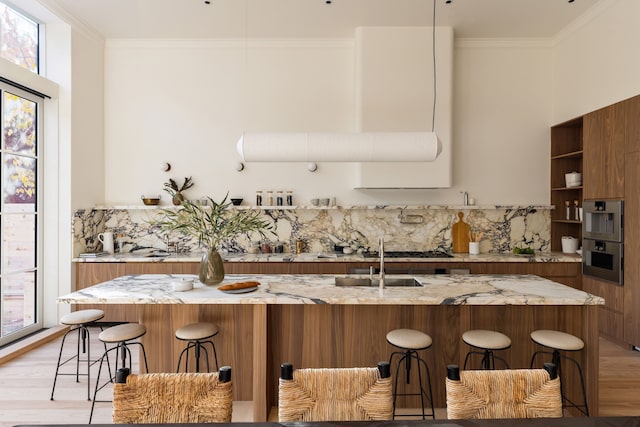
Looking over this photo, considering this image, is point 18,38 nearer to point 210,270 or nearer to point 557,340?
point 210,270

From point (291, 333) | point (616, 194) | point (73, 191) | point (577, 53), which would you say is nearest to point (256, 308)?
point (291, 333)

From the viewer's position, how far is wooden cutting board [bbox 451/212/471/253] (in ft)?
16.0

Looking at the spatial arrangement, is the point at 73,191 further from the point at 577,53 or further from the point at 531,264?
the point at 577,53

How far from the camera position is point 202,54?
5.04m

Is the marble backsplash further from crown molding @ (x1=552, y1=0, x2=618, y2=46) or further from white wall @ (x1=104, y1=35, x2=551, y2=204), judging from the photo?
crown molding @ (x1=552, y1=0, x2=618, y2=46)

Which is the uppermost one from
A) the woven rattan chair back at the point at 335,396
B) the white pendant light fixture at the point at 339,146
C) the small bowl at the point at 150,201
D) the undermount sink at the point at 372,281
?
the white pendant light fixture at the point at 339,146

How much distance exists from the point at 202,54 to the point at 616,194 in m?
5.10

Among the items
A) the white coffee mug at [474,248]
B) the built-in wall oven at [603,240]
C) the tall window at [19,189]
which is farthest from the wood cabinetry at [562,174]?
the tall window at [19,189]

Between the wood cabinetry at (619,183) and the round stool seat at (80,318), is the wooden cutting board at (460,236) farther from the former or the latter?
the round stool seat at (80,318)

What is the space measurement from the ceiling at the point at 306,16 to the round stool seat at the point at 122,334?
3374 millimetres

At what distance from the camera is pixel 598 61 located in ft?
13.9

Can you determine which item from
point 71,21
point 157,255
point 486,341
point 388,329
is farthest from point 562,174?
point 71,21

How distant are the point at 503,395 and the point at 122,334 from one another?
7.62 feet

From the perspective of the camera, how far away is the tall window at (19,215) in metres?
3.84
